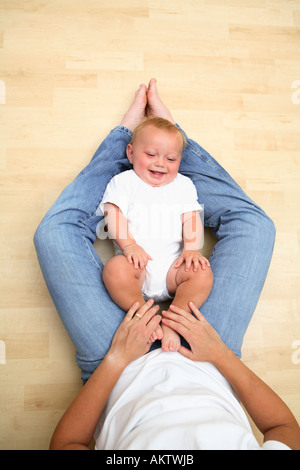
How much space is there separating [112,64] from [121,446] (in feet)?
4.92

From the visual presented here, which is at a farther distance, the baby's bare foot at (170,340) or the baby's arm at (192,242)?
the baby's arm at (192,242)

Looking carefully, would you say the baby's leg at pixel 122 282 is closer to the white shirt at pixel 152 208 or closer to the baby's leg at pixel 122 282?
the baby's leg at pixel 122 282

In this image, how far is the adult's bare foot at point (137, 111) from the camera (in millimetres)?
1483

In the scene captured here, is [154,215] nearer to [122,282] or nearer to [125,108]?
[122,282]

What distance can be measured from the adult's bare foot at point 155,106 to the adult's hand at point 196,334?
0.81 meters

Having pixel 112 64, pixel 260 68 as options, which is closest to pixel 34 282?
pixel 112 64

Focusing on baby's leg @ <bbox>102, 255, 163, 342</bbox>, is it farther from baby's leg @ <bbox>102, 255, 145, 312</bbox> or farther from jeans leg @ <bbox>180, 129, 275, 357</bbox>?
jeans leg @ <bbox>180, 129, 275, 357</bbox>

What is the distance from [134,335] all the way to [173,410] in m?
0.30

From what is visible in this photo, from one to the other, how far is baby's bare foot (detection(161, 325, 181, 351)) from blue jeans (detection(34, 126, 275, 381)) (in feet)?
0.43

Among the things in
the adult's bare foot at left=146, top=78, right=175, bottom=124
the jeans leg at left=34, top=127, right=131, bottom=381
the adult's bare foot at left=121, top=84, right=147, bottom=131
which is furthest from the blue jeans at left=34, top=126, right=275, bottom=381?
the adult's bare foot at left=146, top=78, right=175, bottom=124

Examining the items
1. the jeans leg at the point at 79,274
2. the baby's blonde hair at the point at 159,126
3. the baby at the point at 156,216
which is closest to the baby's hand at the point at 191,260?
the baby at the point at 156,216

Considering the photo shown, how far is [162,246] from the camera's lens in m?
1.26

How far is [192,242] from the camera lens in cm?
125

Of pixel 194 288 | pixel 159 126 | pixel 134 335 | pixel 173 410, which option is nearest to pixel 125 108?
pixel 159 126
